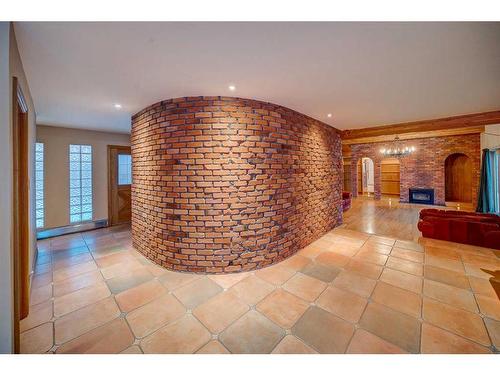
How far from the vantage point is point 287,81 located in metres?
2.30

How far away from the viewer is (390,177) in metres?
11.0

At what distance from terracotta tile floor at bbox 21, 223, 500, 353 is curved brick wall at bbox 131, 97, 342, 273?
12.7 inches

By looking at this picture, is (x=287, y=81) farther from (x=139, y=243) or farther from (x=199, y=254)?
(x=139, y=243)

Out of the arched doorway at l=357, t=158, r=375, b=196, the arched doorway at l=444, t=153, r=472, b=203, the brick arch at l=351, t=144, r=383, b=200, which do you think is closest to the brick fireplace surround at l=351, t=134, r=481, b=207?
the brick arch at l=351, t=144, r=383, b=200

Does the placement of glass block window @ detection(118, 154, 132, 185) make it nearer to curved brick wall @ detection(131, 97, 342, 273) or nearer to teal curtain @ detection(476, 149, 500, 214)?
curved brick wall @ detection(131, 97, 342, 273)

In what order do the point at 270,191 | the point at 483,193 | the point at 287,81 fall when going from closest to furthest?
the point at 287,81 < the point at 270,191 < the point at 483,193

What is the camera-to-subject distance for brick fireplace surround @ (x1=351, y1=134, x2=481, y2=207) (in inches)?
A: 290

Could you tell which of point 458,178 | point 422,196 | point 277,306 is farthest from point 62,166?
point 458,178

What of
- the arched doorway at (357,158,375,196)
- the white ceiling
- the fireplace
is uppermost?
the white ceiling

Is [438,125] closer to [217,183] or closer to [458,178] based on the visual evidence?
[217,183]

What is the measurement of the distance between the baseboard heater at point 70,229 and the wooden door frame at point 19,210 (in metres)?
3.03

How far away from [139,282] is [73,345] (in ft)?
3.15

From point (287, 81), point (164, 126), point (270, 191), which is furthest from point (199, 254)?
point (287, 81)

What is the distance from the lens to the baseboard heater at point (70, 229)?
14.3ft
